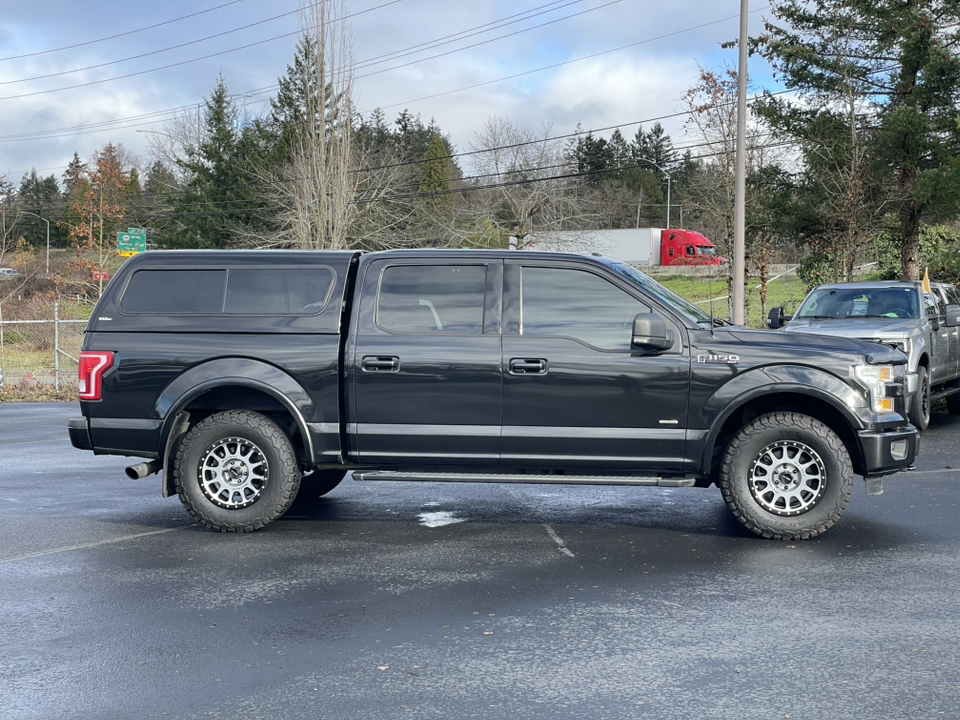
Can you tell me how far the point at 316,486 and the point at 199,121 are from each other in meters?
61.9

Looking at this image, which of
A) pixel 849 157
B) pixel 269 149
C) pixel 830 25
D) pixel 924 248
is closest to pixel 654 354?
pixel 849 157

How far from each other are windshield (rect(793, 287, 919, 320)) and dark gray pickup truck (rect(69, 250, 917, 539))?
6.66 meters

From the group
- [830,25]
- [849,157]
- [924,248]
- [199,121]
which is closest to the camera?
[849,157]

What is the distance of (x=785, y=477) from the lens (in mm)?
6840

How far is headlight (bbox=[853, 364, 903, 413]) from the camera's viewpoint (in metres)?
6.82

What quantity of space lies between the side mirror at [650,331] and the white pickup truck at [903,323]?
584 centimetres

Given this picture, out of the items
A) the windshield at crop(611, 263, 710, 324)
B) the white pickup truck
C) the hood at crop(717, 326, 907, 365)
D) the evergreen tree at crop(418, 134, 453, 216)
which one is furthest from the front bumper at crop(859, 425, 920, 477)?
the evergreen tree at crop(418, 134, 453, 216)

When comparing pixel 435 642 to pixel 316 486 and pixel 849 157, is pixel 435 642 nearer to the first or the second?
pixel 316 486

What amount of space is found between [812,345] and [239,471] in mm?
4234

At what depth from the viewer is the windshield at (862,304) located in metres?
13.3

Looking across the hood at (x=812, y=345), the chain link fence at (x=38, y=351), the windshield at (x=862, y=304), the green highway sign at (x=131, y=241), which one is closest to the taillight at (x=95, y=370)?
the hood at (x=812, y=345)

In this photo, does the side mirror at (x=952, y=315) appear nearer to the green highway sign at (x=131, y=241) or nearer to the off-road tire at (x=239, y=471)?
the off-road tire at (x=239, y=471)

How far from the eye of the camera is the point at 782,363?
6836mm

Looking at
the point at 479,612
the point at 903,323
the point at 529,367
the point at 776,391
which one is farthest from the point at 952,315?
the point at 479,612
